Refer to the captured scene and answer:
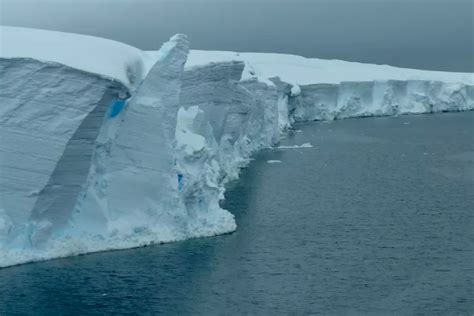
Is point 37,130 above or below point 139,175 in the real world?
above

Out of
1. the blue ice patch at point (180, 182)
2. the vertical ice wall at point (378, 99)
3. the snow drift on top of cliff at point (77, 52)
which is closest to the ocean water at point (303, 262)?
the blue ice patch at point (180, 182)

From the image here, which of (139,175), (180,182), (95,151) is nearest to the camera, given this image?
(95,151)

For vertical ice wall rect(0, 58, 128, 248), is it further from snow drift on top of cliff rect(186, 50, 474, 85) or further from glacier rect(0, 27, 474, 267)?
snow drift on top of cliff rect(186, 50, 474, 85)

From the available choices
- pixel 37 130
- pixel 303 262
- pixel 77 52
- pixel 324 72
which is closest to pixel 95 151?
pixel 37 130

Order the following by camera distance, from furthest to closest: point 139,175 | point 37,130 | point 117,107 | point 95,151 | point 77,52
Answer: point 139,175 < point 117,107 < point 95,151 < point 77,52 < point 37,130

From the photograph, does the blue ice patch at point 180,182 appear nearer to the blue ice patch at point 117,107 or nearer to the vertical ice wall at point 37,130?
the blue ice patch at point 117,107

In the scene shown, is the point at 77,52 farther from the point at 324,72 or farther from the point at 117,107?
the point at 324,72

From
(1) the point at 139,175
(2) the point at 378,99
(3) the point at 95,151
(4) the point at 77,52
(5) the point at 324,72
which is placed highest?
(4) the point at 77,52

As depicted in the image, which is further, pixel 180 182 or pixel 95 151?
pixel 180 182
